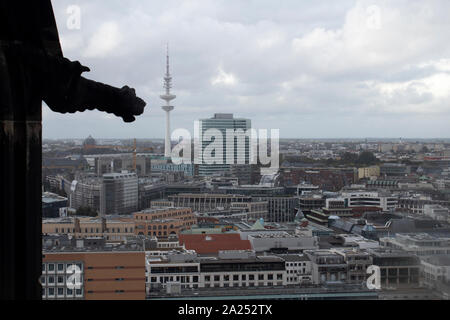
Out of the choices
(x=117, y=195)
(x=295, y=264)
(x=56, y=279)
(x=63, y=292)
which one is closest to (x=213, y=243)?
(x=295, y=264)

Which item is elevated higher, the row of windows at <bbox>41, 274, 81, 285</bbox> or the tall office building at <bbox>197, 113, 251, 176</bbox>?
the tall office building at <bbox>197, 113, 251, 176</bbox>

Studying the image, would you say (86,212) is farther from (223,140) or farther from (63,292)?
(223,140)

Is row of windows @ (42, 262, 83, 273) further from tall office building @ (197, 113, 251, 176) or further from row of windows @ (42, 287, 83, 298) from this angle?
tall office building @ (197, 113, 251, 176)

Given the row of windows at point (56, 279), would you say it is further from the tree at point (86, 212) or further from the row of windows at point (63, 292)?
the tree at point (86, 212)

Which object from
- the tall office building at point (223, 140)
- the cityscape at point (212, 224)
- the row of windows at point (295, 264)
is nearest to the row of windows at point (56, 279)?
the cityscape at point (212, 224)

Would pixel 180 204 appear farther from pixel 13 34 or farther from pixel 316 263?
pixel 13 34

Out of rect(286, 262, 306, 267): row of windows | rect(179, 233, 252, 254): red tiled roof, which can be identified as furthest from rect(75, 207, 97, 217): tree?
rect(286, 262, 306, 267): row of windows

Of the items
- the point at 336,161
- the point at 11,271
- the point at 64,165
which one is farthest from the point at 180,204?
the point at 11,271
